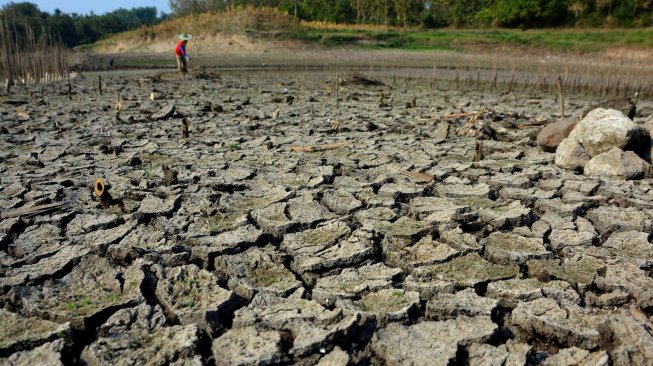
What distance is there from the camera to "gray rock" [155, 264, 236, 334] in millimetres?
2309

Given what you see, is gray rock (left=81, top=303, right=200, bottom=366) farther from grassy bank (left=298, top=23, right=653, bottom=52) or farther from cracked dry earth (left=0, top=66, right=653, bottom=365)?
grassy bank (left=298, top=23, right=653, bottom=52)

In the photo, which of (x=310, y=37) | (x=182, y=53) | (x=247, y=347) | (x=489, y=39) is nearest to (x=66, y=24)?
(x=310, y=37)

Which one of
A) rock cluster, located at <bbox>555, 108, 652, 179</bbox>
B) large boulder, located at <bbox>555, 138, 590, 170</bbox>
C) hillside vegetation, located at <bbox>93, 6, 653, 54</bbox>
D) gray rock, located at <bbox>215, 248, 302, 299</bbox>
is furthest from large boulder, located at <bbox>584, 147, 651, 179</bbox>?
hillside vegetation, located at <bbox>93, 6, 653, 54</bbox>

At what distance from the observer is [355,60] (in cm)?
2495

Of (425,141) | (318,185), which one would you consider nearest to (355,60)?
(425,141)

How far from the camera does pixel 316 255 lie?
117 inches

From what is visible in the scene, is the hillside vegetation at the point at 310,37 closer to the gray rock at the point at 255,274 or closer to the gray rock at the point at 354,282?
the gray rock at the point at 255,274

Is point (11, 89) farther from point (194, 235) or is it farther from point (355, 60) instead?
point (355, 60)

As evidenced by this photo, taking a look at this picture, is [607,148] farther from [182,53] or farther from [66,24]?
[66,24]

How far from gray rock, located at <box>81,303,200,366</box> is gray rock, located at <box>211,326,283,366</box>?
0.34 feet

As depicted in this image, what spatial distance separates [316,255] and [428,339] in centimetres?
96

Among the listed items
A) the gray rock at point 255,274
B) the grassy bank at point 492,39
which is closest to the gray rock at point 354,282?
the gray rock at point 255,274

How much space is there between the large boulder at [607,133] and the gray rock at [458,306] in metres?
3.14

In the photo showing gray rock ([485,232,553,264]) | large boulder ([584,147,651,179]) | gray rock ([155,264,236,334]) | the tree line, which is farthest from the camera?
the tree line
